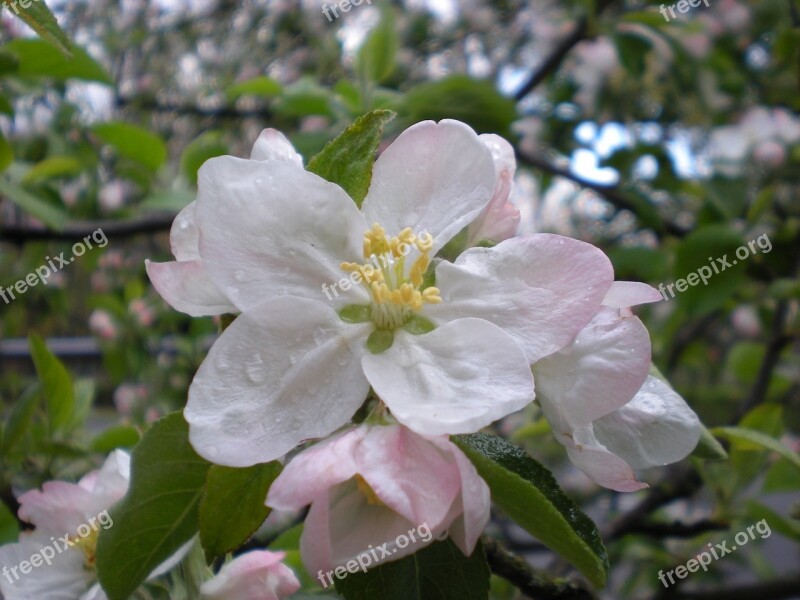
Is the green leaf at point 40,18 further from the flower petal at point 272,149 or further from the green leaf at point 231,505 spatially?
the green leaf at point 231,505

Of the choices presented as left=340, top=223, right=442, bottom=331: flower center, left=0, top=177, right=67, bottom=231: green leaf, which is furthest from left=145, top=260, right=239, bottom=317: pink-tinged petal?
left=0, top=177, right=67, bottom=231: green leaf

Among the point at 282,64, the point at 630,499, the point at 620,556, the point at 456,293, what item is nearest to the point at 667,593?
the point at 620,556

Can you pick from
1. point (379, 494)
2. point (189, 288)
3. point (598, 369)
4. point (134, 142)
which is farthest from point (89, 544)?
point (134, 142)

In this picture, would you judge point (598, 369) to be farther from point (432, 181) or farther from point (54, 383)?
point (54, 383)

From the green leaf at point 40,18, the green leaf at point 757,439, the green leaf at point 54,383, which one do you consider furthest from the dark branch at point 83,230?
the green leaf at point 757,439

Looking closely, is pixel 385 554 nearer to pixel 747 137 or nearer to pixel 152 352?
pixel 747 137

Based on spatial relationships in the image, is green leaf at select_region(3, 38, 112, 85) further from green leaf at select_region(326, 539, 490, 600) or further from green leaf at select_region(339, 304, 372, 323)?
green leaf at select_region(326, 539, 490, 600)
